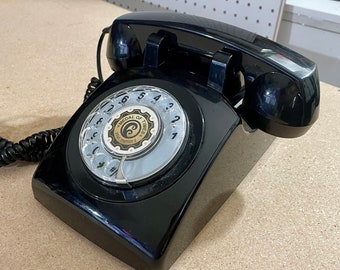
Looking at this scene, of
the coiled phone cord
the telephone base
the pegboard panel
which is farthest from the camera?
the pegboard panel

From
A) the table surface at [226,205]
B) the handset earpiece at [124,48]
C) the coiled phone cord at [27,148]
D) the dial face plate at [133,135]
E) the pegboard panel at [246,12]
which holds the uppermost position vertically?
the handset earpiece at [124,48]

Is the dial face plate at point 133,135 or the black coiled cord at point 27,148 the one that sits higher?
the dial face plate at point 133,135

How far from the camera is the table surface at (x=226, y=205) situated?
50cm

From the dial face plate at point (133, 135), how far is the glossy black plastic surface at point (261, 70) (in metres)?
0.09

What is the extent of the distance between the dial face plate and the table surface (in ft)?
0.32

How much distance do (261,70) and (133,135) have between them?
0.62ft

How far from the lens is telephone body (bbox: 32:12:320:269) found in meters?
0.47

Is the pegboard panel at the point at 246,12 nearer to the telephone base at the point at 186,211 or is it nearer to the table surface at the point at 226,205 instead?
the table surface at the point at 226,205

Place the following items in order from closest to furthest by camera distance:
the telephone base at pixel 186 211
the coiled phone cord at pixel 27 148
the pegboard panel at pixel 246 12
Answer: the telephone base at pixel 186 211 < the coiled phone cord at pixel 27 148 < the pegboard panel at pixel 246 12

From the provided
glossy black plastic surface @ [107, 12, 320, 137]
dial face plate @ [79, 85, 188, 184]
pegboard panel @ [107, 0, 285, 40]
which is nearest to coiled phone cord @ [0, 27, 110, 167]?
dial face plate @ [79, 85, 188, 184]

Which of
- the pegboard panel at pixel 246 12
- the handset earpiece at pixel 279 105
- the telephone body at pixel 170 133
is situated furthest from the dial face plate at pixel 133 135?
the pegboard panel at pixel 246 12

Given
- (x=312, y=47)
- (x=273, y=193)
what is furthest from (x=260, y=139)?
(x=312, y=47)

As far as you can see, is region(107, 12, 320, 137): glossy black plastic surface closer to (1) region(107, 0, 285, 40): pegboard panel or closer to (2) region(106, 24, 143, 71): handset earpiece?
(2) region(106, 24, 143, 71): handset earpiece

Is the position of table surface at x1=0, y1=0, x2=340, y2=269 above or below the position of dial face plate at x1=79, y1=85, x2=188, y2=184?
below
